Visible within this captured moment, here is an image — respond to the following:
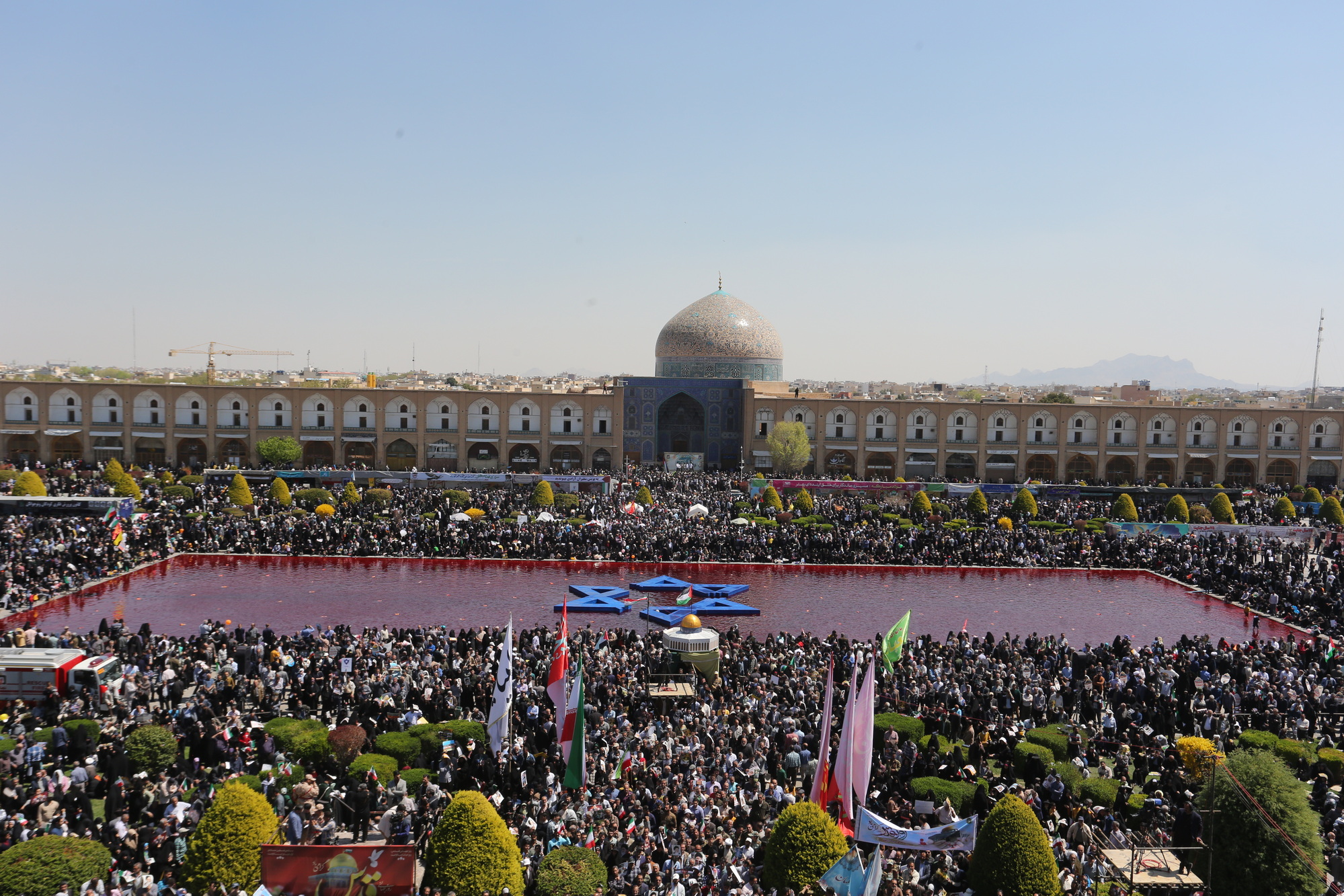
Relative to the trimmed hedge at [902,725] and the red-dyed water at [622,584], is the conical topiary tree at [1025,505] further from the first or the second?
the trimmed hedge at [902,725]

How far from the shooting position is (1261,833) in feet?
31.2

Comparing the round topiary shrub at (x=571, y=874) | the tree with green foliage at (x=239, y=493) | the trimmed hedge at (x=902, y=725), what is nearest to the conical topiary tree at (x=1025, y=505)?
the trimmed hedge at (x=902, y=725)

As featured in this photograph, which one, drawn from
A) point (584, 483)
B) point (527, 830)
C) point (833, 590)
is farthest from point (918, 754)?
point (584, 483)

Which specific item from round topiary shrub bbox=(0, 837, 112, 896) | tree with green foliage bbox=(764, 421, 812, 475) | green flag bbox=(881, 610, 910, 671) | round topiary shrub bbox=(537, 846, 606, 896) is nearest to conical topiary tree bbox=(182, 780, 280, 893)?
round topiary shrub bbox=(0, 837, 112, 896)

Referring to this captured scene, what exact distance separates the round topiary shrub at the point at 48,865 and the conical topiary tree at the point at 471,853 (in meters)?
3.00

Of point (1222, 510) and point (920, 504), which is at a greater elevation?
point (1222, 510)

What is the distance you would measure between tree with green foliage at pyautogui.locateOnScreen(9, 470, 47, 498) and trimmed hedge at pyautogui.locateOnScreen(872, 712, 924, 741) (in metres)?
27.8

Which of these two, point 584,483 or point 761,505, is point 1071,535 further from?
point 584,483

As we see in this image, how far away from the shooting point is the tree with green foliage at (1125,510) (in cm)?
3656

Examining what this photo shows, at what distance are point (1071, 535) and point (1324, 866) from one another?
75.0 ft

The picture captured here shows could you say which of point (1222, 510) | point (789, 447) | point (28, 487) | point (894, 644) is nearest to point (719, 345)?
point (789, 447)

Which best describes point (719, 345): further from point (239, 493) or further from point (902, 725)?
point (902, 725)

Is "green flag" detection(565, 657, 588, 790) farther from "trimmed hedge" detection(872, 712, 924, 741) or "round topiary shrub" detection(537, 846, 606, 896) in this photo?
"trimmed hedge" detection(872, 712, 924, 741)

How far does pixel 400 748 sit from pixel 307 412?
37651mm
